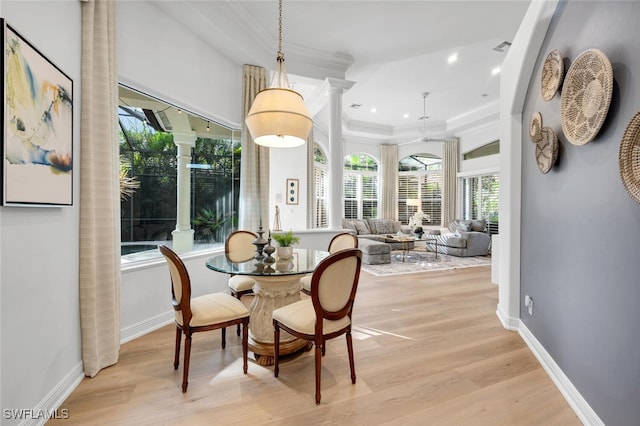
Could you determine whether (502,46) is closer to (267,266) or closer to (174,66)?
(174,66)

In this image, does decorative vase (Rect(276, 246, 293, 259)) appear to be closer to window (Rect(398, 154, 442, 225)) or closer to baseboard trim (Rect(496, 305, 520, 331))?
baseboard trim (Rect(496, 305, 520, 331))

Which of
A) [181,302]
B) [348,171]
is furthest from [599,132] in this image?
[348,171]

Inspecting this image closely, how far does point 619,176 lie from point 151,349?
343cm

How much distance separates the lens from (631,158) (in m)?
1.33

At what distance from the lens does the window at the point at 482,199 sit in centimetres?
830

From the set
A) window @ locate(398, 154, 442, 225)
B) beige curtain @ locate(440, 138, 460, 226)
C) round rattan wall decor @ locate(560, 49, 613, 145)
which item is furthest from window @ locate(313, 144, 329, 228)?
round rattan wall decor @ locate(560, 49, 613, 145)

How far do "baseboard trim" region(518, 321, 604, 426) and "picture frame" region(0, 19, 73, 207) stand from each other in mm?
3289

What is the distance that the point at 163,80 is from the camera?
3.04 meters

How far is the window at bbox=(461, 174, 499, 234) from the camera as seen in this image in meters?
8.30

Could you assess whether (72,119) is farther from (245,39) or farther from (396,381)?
(396,381)

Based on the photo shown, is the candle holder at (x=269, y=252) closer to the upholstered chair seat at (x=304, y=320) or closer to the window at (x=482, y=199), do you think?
the upholstered chair seat at (x=304, y=320)

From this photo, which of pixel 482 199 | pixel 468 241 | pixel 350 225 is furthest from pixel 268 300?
pixel 482 199

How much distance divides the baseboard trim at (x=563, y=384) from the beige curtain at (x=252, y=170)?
10.8ft

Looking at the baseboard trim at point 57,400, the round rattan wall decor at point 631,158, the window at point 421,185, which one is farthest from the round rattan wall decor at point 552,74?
the window at point 421,185
